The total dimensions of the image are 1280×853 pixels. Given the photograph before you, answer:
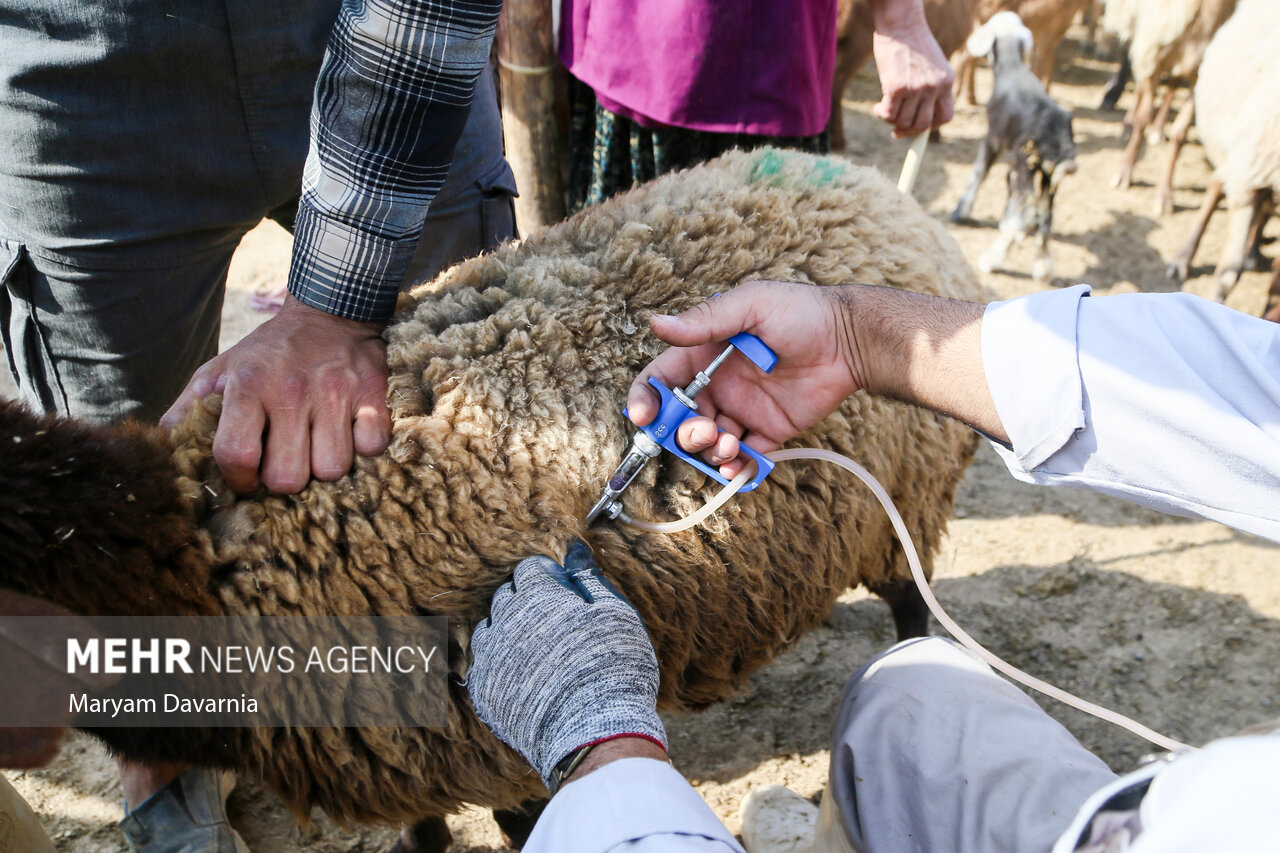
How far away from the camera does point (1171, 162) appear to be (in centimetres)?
700

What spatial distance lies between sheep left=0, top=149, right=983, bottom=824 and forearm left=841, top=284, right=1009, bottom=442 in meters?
0.30

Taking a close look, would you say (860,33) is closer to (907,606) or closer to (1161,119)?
(1161,119)

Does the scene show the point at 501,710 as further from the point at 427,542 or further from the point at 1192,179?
the point at 1192,179

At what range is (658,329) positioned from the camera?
1.49m

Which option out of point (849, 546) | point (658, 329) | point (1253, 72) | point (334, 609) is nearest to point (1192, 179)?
point (1253, 72)

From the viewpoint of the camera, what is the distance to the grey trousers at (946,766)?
1.36 m

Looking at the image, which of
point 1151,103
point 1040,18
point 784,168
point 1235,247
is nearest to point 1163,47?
point 1151,103

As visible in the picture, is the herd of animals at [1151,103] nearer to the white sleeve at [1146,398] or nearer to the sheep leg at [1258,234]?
the sheep leg at [1258,234]

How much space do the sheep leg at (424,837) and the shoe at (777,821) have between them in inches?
36.8

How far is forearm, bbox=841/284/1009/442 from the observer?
4.92ft

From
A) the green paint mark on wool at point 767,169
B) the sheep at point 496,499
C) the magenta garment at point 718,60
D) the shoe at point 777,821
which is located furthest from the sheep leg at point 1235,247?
the shoe at point 777,821

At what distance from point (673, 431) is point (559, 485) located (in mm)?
267

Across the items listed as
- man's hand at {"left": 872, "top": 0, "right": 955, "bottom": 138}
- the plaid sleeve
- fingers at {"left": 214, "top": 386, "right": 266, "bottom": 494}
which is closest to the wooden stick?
man's hand at {"left": 872, "top": 0, "right": 955, "bottom": 138}

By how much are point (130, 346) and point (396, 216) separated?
888 millimetres
